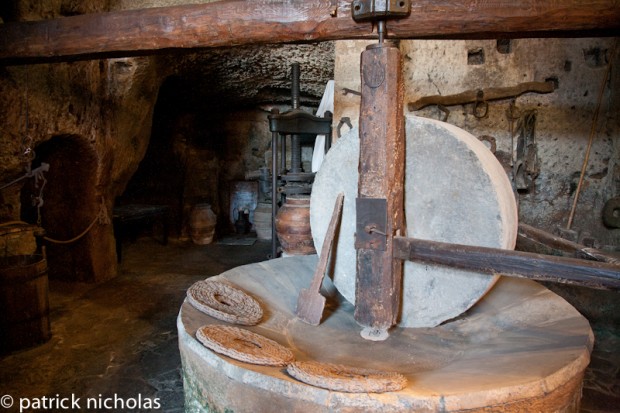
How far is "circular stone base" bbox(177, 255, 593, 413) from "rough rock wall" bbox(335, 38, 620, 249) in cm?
147

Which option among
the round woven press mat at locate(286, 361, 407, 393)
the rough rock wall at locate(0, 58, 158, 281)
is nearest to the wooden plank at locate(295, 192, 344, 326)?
the round woven press mat at locate(286, 361, 407, 393)

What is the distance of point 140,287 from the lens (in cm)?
473

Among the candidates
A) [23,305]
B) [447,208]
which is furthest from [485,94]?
[23,305]

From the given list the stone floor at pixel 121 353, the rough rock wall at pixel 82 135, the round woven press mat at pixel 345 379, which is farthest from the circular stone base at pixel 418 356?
the rough rock wall at pixel 82 135

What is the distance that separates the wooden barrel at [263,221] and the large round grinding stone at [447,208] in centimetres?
516

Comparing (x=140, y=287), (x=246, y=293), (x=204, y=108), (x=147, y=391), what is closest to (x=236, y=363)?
(x=246, y=293)

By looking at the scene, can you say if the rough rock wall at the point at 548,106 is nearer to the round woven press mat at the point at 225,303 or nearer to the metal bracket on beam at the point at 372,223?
the metal bracket on beam at the point at 372,223

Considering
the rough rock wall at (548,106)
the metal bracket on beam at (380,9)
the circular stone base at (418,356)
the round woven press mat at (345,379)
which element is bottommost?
the circular stone base at (418,356)

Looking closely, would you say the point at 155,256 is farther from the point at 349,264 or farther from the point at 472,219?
the point at 472,219

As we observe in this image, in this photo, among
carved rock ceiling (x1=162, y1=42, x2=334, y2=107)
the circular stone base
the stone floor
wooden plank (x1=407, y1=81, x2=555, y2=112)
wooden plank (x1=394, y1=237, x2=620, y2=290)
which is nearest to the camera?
the circular stone base

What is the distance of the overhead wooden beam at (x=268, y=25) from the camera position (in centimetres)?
197

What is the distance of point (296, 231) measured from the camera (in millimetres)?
3998

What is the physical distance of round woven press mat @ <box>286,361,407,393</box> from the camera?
4.65 feet

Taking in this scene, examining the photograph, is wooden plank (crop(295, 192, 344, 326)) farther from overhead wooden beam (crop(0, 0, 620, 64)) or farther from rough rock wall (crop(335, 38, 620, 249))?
rough rock wall (crop(335, 38, 620, 249))
